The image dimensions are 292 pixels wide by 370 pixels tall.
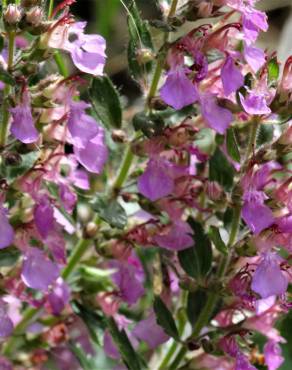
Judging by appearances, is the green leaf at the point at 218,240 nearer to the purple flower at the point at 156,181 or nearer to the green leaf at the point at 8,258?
the purple flower at the point at 156,181

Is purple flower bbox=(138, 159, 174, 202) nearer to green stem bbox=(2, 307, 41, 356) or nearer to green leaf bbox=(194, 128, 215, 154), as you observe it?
green leaf bbox=(194, 128, 215, 154)

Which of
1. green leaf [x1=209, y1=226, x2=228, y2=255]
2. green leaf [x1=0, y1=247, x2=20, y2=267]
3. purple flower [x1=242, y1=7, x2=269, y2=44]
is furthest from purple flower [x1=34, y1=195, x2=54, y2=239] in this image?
purple flower [x1=242, y1=7, x2=269, y2=44]

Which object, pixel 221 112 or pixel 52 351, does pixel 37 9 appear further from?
pixel 52 351

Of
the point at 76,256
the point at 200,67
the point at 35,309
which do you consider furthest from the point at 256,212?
the point at 35,309

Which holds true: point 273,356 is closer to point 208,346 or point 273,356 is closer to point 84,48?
point 208,346

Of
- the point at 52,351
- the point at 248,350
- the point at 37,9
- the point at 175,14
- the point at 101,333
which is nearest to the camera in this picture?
the point at 37,9

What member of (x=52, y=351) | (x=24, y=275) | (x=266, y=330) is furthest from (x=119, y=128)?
(x=52, y=351)
